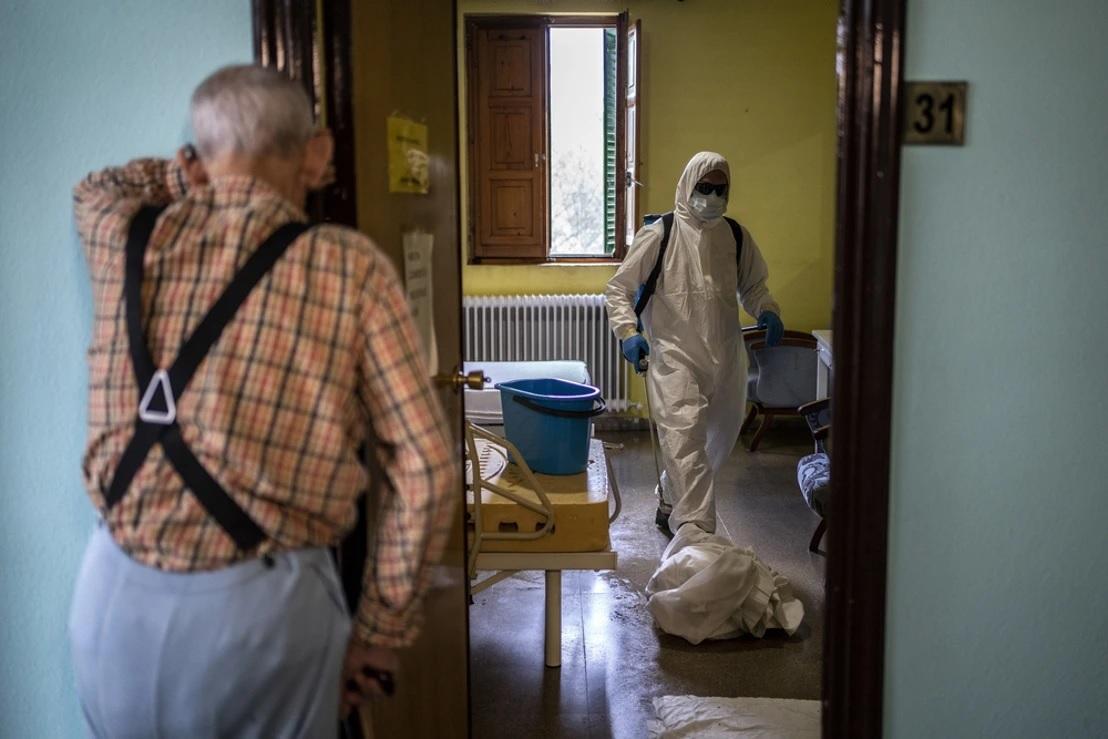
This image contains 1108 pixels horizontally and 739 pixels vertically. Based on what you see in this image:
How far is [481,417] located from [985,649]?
292cm

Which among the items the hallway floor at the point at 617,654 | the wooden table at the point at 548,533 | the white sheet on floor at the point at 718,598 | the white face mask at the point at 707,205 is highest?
the white face mask at the point at 707,205

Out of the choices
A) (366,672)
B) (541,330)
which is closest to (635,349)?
(541,330)

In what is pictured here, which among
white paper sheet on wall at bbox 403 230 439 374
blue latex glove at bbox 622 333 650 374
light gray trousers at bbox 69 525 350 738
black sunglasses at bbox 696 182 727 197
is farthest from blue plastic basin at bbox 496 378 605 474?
light gray trousers at bbox 69 525 350 738

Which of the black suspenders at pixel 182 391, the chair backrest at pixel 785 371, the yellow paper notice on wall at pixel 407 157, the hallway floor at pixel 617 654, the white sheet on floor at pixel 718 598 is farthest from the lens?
the chair backrest at pixel 785 371

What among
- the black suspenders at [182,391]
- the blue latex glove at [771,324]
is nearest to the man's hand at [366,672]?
the black suspenders at [182,391]

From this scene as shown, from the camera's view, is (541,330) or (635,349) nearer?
(635,349)

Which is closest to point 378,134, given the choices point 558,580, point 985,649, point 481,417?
point 985,649

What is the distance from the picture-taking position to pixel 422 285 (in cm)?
206

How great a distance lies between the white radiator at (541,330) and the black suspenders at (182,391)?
4.91m

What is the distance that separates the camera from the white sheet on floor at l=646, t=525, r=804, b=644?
11.2 feet

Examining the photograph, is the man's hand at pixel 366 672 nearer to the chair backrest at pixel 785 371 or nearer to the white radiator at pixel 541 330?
the chair backrest at pixel 785 371

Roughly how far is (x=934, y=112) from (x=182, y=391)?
1.24 meters

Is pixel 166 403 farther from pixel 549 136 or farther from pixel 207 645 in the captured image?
pixel 549 136

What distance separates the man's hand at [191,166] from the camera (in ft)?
4.66
